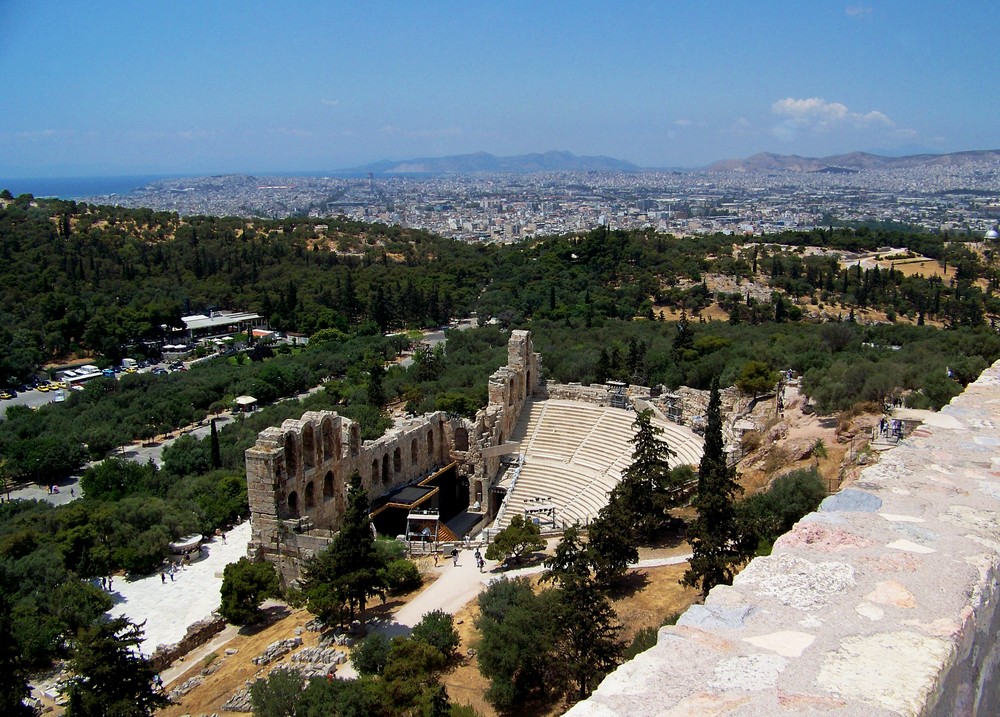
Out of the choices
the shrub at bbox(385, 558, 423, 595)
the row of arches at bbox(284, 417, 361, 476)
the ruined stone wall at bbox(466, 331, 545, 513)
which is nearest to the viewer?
the shrub at bbox(385, 558, 423, 595)

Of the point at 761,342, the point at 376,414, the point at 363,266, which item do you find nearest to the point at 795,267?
the point at 761,342

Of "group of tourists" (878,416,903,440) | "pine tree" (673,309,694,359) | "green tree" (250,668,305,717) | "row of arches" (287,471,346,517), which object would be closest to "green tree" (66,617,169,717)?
"green tree" (250,668,305,717)

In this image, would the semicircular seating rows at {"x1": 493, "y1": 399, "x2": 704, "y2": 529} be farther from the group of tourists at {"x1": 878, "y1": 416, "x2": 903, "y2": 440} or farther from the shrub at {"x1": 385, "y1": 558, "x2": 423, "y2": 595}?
the group of tourists at {"x1": 878, "y1": 416, "x2": 903, "y2": 440}

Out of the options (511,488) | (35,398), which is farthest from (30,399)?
(511,488)

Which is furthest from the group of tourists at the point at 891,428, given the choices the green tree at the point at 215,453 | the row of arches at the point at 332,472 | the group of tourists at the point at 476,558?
the green tree at the point at 215,453

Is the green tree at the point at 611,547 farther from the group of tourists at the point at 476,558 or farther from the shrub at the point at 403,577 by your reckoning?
the shrub at the point at 403,577

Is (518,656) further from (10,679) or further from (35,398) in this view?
(35,398)

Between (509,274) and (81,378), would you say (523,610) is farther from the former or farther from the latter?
(509,274)
